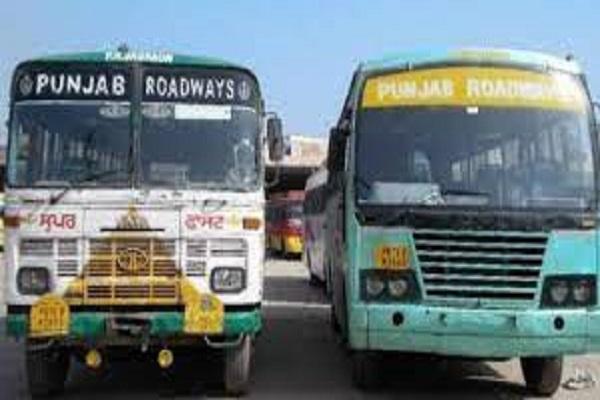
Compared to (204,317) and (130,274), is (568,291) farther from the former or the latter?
(130,274)

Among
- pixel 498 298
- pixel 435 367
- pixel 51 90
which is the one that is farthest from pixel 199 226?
pixel 435 367

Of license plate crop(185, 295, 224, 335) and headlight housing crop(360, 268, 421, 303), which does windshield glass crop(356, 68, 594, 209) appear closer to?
headlight housing crop(360, 268, 421, 303)

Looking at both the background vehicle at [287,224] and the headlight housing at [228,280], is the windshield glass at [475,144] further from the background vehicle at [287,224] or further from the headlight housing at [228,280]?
the background vehicle at [287,224]

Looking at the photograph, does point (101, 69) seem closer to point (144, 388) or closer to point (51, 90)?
point (51, 90)

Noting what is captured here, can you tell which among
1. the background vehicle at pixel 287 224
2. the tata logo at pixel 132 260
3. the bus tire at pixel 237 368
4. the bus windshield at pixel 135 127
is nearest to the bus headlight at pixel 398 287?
the bus tire at pixel 237 368

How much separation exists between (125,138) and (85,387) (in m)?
2.73

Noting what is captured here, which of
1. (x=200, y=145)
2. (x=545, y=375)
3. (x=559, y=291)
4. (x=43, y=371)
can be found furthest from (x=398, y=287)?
(x=43, y=371)

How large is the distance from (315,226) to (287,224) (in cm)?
2275

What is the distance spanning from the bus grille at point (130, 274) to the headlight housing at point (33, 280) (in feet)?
1.21

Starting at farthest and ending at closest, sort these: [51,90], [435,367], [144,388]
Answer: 1. [435,367]
2. [144,388]
3. [51,90]

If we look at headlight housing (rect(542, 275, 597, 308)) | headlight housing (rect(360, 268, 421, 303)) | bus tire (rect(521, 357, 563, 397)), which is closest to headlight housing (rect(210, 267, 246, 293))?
headlight housing (rect(360, 268, 421, 303))

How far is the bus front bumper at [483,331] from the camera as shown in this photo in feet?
37.5

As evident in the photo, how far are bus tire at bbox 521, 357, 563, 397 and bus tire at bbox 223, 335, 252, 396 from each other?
2978 mm

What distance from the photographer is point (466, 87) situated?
12266 millimetres
